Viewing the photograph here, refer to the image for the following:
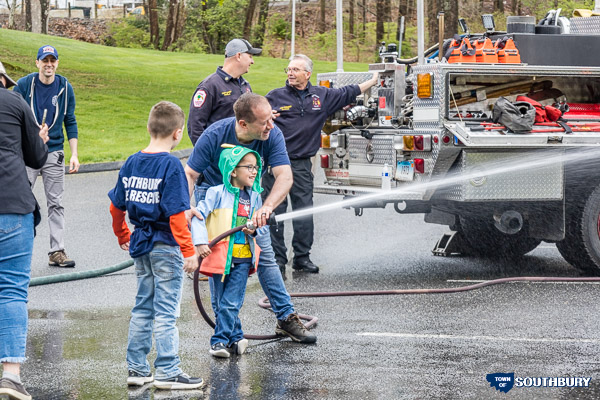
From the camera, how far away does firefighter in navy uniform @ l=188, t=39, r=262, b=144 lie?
26.5 feet

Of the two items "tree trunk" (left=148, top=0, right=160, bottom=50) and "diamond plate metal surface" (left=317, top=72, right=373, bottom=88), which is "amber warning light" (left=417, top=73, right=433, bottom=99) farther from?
"tree trunk" (left=148, top=0, right=160, bottom=50)

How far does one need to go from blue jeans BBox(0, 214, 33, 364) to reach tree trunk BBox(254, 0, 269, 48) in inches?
1836

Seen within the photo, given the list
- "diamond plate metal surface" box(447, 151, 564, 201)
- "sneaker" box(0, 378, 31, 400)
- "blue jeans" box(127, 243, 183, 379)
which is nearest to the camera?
"sneaker" box(0, 378, 31, 400)

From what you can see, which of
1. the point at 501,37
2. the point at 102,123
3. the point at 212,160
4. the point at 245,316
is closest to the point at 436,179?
the point at 501,37

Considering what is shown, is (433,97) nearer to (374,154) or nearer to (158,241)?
(374,154)

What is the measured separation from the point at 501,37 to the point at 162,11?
4839cm

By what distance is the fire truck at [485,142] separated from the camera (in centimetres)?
791

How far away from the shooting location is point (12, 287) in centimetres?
491

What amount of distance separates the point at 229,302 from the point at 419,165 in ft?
9.90

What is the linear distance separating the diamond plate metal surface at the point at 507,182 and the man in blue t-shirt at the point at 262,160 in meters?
2.33

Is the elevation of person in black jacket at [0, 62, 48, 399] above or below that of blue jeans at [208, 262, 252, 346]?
above

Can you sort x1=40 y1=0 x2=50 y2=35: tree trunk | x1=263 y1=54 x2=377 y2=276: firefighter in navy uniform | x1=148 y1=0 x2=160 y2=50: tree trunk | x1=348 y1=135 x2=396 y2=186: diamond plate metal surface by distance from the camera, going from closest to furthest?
1. x1=348 y1=135 x2=396 y2=186: diamond plate metal surface
2. x1=263 y1=54 x2=377 y2=276: firefighter in navy uniform
3. x1=40 y1=0 x2=50 y2=35: tree trunk
4. x1=148 y1=0 x2=160 y2=50: tree trunk

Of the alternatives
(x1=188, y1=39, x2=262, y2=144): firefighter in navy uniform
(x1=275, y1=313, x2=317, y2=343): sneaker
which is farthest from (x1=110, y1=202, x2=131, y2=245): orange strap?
(x1=188, y1=39, x2=262, y2=144): firefighter in navy uniform

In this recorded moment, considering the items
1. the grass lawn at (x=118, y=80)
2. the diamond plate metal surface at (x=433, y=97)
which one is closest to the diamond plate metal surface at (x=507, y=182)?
the diamond plate metal surface at (x=433, y=97)
